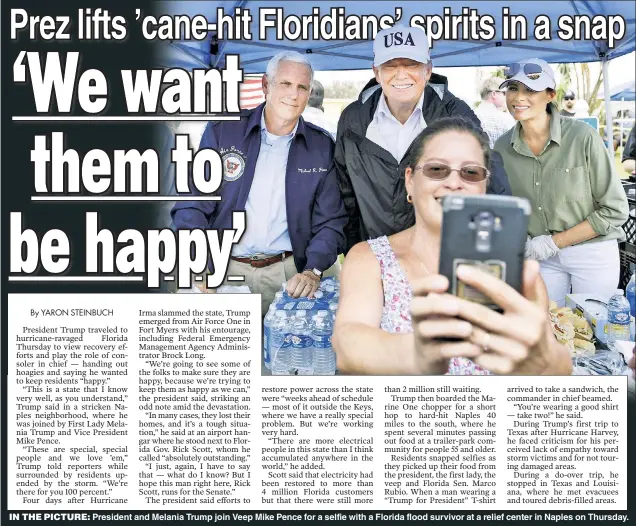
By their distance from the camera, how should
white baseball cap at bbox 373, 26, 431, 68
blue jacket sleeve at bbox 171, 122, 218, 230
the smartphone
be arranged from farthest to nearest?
blue jacket sleeve at bbox 171, 122, 218, 230 < white baseball cap at bbox 373, 26, 431, 68 < the smartphone

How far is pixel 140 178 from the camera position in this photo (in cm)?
337

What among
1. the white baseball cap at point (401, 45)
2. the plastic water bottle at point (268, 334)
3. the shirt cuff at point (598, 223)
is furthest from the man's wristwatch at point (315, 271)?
the shirt cuff at point (598, 223)

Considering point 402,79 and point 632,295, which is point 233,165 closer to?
point 402,79

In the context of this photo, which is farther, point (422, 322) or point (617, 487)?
point (617, 487)

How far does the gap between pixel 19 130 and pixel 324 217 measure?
1.68 m

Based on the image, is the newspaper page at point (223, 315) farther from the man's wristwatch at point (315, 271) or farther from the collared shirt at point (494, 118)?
the collared shirt at point (494, 118)

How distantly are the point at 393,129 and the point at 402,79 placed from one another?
24cm

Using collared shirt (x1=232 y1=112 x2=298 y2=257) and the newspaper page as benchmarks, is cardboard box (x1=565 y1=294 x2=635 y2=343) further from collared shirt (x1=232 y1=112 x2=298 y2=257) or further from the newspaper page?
collared shirt (x1=232 y1=112 x2=298 y2=257)

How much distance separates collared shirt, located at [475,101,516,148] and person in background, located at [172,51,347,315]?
2.54 ft

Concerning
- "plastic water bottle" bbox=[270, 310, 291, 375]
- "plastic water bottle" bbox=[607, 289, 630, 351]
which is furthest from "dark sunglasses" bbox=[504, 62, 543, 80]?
"plastic water bottle" bbox=[270, 310, 291, 375]

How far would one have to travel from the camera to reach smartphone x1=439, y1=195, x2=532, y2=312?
2.52 metres

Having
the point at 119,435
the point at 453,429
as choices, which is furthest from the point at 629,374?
the point at 119,435

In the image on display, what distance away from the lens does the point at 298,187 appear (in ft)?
10.7
